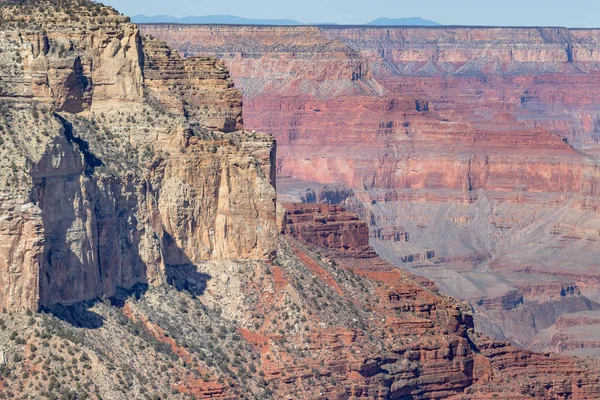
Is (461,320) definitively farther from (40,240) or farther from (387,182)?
(387,182)

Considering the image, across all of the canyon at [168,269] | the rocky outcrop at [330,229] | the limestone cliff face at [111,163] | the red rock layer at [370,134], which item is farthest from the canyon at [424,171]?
the limestone cliff face at [111,163]

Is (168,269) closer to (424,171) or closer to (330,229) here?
(330,229)

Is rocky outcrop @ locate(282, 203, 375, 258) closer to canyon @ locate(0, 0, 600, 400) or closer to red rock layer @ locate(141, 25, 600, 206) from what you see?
canyon @ locate(0, 0, 600, 400)

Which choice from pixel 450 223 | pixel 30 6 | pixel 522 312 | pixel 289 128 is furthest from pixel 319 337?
pixel 289 128

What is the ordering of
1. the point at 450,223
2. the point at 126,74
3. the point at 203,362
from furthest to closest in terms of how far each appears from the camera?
the point at 450,223
the point at 126,74
the point at 203,362

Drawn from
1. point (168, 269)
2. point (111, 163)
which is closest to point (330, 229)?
point (168, 269)

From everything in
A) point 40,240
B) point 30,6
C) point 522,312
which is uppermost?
point 30,6

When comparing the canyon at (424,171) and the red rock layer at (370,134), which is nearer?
the canyon at (424,171)

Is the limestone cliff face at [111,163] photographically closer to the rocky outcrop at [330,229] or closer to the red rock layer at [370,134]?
A: the rocky outcrop at [330,229]
